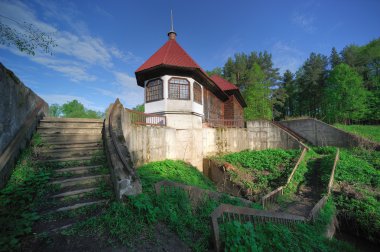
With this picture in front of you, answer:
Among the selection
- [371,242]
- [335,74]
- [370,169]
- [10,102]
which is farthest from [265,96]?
[10,102]

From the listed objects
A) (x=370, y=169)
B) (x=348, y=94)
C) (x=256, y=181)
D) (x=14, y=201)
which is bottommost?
(x=256, y=181)

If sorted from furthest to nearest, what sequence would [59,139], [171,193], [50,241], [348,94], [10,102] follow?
[348,94]
[59,139]
[171,193]
[10,102]
[50,241]

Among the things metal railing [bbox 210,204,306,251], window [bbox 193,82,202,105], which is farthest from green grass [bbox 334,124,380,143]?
metal railing [bbox 210,204,306,251]

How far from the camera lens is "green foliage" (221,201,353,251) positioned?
3.04 m

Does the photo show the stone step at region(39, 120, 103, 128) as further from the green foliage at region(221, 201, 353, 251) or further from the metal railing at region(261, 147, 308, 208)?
the metal railing at region(261, 147, 308, 208)

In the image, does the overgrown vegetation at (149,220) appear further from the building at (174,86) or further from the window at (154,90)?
the window at (154,90)

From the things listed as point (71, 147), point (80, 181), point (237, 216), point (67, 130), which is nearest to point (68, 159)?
point (71, 147)

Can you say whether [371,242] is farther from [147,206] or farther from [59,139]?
[59,139]

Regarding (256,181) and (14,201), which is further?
→ (256,181)

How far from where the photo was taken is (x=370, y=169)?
975 centimetres

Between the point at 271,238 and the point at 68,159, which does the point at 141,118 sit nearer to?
the point at 68,159

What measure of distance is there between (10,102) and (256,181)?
11091mm

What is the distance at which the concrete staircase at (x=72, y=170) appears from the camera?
322cm

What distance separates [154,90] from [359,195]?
13.0 metres
